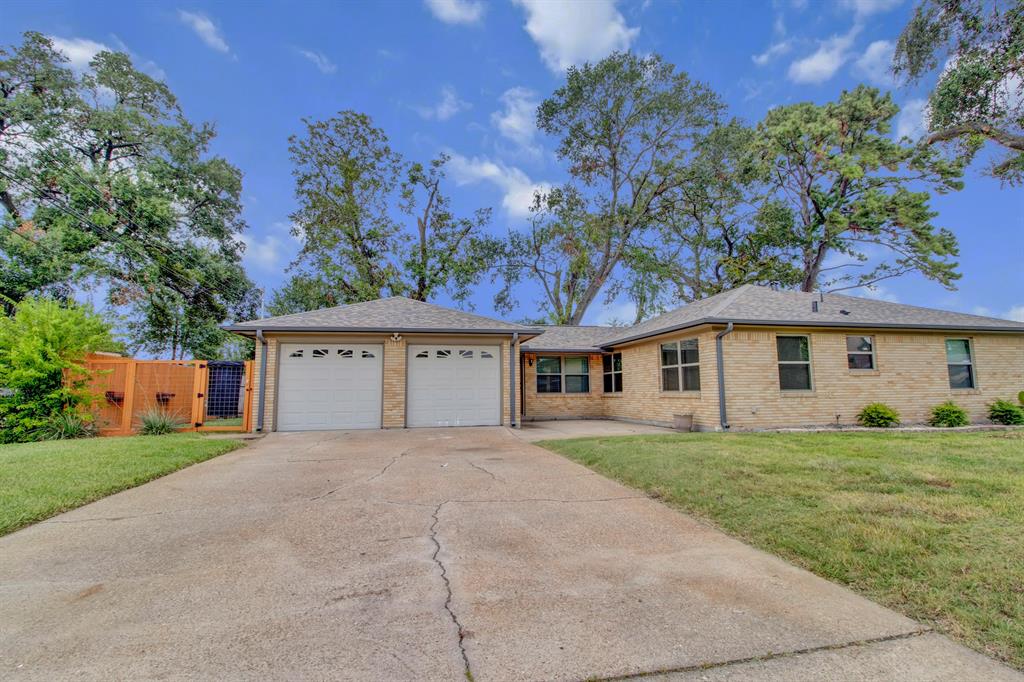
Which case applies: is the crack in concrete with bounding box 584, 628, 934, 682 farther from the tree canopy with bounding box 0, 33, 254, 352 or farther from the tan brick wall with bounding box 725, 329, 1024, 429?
the tree canopy with bounding box 0, 33, 254, 352

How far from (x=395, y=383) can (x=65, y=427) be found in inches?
279

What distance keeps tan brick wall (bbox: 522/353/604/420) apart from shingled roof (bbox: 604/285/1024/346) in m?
2.93

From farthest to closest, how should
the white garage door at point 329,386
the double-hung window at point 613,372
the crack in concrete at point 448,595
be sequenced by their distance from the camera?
the double-hung window at point 613,372 → the white garage door at point 329,386 → the crack in concrete at point 448,595

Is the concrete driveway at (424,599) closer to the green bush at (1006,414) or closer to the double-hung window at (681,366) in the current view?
the double-hung window at (681,366)

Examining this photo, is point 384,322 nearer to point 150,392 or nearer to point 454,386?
point 454,386

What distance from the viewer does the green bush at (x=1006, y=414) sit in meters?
12.5

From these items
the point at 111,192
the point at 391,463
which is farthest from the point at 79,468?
the point at 111,192

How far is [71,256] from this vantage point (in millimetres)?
→ 17547

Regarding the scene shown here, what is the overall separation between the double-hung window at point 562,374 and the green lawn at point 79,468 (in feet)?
31.8

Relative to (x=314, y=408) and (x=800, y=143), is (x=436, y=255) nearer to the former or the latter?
(x=314, y=408)

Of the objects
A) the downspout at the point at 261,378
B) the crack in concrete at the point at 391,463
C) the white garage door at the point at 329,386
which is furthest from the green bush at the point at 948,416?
the downspout at the point at 261,378

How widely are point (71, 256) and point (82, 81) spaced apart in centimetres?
850

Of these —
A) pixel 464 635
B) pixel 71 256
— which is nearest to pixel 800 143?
pixel 464 635

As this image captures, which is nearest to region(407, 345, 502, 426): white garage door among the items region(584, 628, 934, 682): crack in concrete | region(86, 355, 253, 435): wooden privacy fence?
region(86, 355, 253, 435): wooden privacy fence
